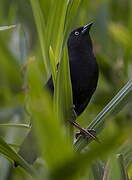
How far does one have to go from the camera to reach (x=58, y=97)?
980 millimetres

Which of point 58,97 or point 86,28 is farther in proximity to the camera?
point 86,28

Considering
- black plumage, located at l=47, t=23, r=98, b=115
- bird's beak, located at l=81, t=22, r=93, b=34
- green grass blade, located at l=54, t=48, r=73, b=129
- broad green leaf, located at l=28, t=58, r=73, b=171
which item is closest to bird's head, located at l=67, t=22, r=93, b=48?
bird's beak, located at l=81, t=22, r=93, b=34

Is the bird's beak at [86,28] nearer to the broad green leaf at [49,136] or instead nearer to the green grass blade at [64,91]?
the green grass blade at [64,91]

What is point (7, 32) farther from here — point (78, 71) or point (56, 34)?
point (56, 34)

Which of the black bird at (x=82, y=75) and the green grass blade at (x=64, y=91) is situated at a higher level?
the green grass blade at (x=64, y=91)

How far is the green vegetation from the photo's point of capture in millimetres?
542

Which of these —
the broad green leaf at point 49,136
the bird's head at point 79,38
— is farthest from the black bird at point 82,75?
the broad green leaf at point 49,136

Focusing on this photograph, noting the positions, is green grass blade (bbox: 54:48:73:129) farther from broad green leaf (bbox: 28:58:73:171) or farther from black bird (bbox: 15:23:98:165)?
black bird (bbox: 15:23:98:165)

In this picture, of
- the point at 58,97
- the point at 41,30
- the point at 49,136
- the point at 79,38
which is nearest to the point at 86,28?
the point at 79,38

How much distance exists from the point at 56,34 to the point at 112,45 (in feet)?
2.50

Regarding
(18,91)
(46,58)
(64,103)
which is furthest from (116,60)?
(64,103)

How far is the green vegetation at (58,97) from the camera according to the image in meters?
0.54

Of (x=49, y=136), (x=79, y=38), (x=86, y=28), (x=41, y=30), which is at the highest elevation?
(x=49, y=136)

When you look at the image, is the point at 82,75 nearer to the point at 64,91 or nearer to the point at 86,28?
the point at 86,28
